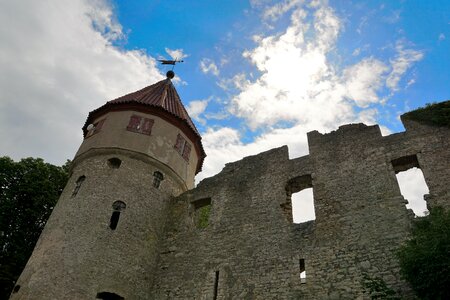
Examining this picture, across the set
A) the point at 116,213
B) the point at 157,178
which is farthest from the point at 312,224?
the point at 116,213

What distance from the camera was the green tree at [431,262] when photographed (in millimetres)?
8078

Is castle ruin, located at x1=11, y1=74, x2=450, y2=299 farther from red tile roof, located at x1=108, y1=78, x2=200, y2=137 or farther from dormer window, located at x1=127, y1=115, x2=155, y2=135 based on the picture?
red tile roof, located at x1=108, y1=78, x2=200, y2=137

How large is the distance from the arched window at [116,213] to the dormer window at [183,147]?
4.14 m

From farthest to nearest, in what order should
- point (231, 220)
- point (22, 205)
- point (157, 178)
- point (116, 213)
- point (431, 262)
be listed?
point (22, 205), point (157, 178), point (116, 213), point (231, 220), point (431, 262)

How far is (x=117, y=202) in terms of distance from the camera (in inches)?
583

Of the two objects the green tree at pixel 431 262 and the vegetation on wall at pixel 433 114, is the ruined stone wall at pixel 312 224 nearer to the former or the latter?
the vegetation on wall at pixel 433 114

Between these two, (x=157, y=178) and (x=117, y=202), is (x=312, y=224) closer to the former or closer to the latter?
(x=157, y=178)

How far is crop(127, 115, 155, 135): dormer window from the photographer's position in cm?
1723

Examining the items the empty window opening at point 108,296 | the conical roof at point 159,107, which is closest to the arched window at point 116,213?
the empty window opening at point 108,296

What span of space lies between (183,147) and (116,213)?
4988 millimetres

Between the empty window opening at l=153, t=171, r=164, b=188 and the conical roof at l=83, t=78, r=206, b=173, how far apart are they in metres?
2.88

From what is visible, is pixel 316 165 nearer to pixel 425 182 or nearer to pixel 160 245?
pixel 425 182

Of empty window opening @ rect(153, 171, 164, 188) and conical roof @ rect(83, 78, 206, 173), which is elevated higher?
conical roof @ rect(83, 78, 206, 173)

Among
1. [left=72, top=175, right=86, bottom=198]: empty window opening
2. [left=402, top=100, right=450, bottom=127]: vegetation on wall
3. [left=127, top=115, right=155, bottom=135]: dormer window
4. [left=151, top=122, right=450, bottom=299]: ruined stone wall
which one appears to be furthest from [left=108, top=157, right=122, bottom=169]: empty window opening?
[left=402, top=100, right=450, bottom=127]: vegetation on wall
